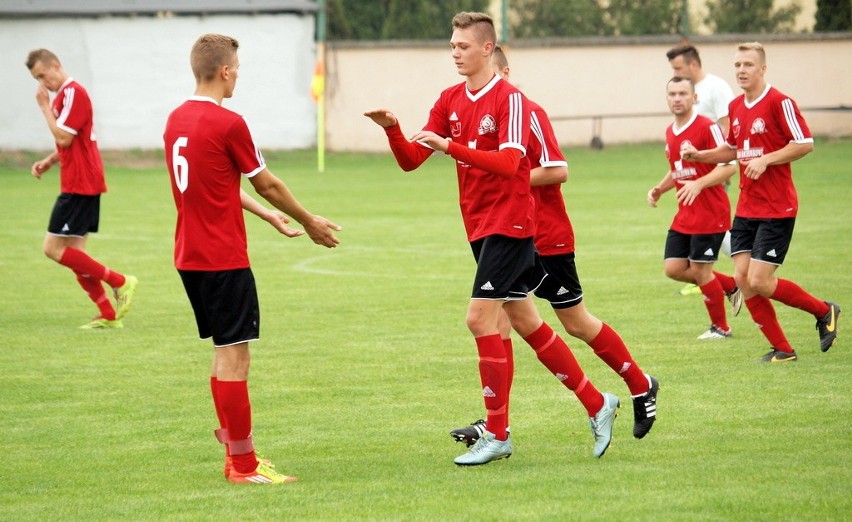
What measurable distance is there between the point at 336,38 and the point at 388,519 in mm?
41369

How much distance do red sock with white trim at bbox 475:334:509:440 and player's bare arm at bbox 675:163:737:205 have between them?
9.82ft

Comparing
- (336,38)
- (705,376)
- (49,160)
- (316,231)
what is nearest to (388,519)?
(316,231)

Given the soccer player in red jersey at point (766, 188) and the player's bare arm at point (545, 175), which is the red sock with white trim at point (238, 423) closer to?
the player's bare arm at point (545, 175)

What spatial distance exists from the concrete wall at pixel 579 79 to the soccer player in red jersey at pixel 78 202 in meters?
29.6

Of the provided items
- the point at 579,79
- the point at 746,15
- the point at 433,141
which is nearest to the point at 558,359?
the point at 433,141

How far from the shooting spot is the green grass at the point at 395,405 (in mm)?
5895

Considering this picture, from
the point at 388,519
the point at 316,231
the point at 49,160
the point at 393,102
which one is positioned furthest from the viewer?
the point at 393,102

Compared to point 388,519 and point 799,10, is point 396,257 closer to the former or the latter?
point 388,519

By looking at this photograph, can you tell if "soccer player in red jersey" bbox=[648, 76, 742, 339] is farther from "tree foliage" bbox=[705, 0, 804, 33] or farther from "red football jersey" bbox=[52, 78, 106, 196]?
"tree foliage" bbox=[705, 0, 804, 33]

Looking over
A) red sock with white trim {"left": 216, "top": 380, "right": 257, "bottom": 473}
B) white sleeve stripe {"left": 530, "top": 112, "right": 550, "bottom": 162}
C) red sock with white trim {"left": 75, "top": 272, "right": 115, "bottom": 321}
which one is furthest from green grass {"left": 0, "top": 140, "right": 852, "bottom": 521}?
white sleeve stripe {"left": 530, "top": 112, "right": 550, "bottom": 162}

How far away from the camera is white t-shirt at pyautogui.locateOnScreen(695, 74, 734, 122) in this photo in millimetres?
13593

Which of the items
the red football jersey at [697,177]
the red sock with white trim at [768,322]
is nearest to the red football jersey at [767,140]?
the red sock with white trim at [768,322]

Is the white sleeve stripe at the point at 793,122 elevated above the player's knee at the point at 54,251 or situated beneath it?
elevated above

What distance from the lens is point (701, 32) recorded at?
4506 centimetres
